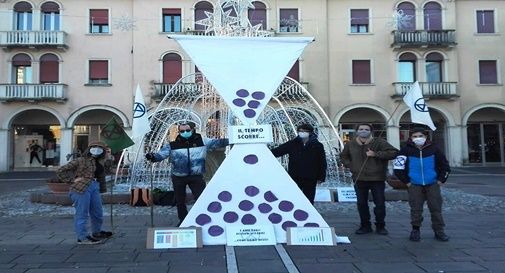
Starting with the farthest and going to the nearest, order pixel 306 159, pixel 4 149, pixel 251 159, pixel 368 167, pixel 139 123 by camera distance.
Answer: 1. pixel 4 149
2. pixel 139 123
3. pixel 306 159
4. pixel 368 167
5. pixel 251 159

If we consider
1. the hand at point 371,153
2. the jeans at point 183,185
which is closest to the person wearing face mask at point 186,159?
the jeans at point 183,185

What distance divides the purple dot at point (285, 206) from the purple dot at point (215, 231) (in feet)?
3.10

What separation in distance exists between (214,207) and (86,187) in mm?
1939

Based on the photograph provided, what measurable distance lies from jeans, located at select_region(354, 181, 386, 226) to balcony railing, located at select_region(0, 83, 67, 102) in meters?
24.4

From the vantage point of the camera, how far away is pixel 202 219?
24.6 ft

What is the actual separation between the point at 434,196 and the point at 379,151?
105 centimetres

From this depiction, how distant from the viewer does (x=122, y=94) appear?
97.3 ft

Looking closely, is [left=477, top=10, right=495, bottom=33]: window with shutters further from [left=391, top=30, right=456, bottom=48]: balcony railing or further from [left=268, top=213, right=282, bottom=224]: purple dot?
[left=268, top=213, right=282, bottom=224]: purple dot

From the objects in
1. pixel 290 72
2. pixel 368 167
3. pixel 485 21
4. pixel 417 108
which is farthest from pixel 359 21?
pixel 368 167

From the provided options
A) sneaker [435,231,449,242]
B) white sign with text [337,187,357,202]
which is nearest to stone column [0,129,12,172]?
white sign with text [337,187,357,202]

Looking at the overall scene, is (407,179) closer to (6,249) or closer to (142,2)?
(6,249)

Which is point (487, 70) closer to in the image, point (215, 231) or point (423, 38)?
point (423, 38)

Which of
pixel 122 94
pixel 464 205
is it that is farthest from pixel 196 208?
pixel 122 94

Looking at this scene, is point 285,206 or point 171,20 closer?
point 285,206
